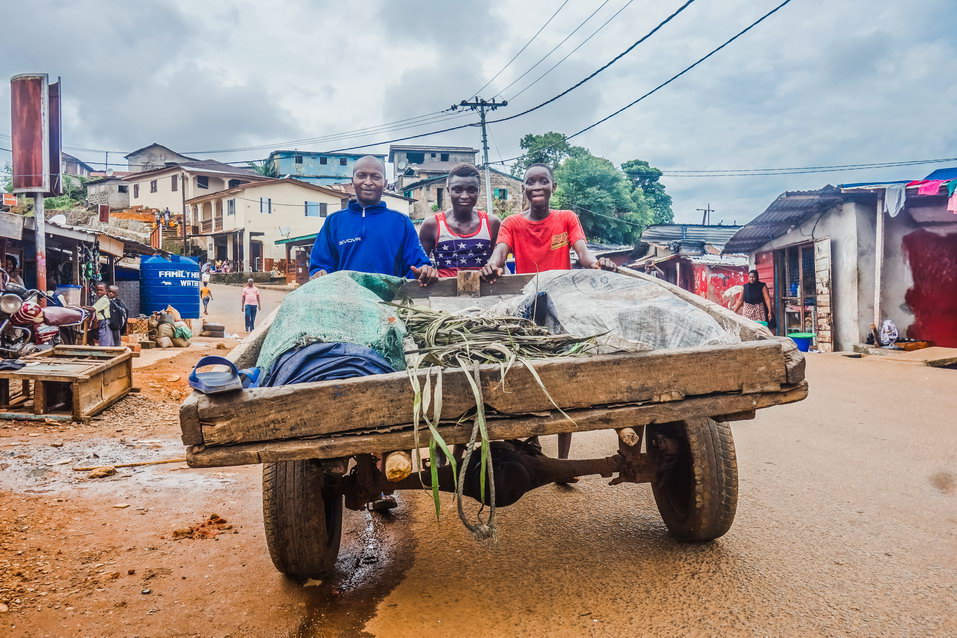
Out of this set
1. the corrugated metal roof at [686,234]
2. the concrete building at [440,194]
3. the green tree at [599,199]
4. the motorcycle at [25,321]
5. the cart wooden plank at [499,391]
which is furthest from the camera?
the concrete building at [440,194]

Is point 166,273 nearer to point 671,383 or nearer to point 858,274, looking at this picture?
point 858,274

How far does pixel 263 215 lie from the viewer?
39969mm

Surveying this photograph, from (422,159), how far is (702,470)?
169 ft

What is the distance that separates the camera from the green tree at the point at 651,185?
44.3 m

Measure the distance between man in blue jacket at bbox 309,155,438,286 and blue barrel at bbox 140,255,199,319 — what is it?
14.8m

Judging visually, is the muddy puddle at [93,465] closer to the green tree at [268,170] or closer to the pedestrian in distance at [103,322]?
the pedestrian in distance at [103,322]

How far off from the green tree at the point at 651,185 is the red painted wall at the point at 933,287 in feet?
107

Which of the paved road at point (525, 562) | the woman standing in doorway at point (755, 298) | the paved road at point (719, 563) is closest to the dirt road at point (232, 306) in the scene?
the woman standing in doorway at point (755, 298)

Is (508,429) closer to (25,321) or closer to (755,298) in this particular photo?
(25,321)

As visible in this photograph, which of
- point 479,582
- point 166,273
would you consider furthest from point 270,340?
point 166,273

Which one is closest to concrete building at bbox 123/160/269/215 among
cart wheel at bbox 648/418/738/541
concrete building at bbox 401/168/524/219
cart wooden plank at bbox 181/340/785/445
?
concrete building at bbox 401/168/524/219

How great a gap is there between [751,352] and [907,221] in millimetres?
11652

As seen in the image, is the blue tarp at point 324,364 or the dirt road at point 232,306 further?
the dirt road at point 232,306

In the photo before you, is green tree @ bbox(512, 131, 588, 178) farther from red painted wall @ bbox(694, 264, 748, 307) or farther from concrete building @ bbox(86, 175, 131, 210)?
concrete building @ bbox(86, 175, 131, 210)
